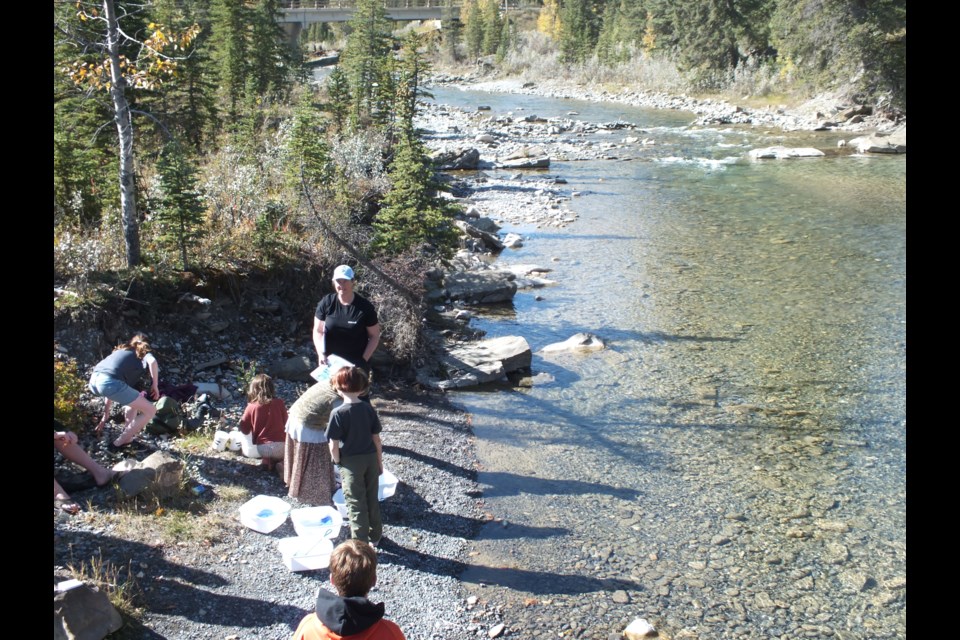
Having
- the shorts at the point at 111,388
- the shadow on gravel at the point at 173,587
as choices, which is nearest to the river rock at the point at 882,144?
the shorts at the point at 111,388

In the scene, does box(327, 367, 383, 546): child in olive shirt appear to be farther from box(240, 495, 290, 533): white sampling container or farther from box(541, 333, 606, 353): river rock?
box(541, 333, 606, 353): river rock

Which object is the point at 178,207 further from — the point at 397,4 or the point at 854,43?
the point at 397,4

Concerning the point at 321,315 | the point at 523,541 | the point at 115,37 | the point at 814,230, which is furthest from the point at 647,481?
the point at 814,230

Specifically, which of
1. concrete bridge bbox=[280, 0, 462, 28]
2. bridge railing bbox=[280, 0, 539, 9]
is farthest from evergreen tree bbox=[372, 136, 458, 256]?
→ concrete bridge bbox=[280, 0, 462, 28]

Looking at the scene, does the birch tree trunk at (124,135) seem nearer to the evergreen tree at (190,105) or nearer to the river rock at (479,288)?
the river rock at (479,288)

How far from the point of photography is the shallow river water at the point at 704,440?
22.4ft

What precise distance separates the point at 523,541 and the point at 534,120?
43.9m

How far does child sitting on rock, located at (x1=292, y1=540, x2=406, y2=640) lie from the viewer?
157 inches

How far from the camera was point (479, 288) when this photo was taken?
15.9m

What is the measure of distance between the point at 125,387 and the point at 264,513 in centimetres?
196

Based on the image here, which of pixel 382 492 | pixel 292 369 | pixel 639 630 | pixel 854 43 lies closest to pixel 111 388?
pixel 382 492
